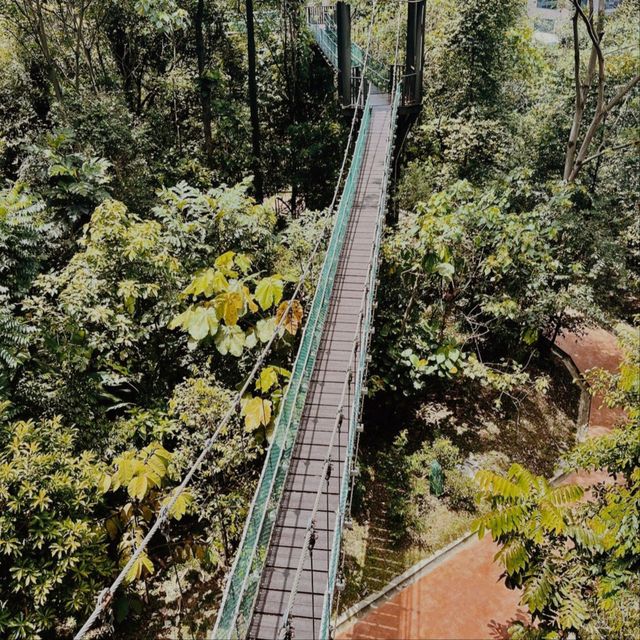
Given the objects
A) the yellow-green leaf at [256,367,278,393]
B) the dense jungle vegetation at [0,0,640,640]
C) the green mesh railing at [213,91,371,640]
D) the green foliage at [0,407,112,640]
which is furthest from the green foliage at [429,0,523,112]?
the green foliage at [0,407,112,640]

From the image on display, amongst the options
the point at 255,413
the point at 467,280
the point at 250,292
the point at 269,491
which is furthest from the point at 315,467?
the point at 467,280

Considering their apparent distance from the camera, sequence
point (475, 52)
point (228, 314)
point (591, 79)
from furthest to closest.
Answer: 1. point (475, 52)
2. point (591, 79)
3. point (228, 314)

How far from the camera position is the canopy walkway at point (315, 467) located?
4328 mm

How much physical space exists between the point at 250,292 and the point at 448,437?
13.3 feet

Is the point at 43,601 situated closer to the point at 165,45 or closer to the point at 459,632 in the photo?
the point at 459,632

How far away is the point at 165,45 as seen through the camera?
13211mm

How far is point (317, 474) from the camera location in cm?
534

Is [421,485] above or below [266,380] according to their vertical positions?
below

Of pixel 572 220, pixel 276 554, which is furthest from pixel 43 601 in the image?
pixel 572 220

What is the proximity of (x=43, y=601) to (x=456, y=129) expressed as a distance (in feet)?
36.7

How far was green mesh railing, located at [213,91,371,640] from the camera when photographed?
4.08 m

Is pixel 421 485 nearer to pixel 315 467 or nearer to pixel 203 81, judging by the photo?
pixel 315 467

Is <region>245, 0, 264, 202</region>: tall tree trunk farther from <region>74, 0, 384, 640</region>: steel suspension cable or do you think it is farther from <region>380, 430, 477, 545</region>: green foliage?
<region>380, 430, 477, 545</region>: green foliage

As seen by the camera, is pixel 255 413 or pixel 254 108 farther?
pixel 254 108
